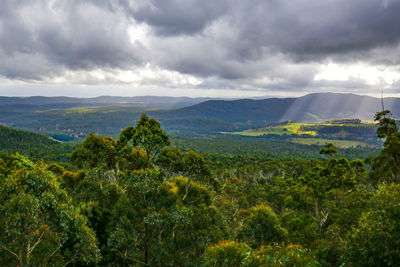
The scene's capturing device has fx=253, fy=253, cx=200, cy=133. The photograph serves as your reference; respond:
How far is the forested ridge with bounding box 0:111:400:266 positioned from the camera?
12117mm

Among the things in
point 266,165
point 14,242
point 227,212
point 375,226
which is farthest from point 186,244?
point 266,165

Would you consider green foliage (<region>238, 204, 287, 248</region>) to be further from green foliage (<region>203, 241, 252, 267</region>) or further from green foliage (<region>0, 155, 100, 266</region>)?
green foliage (<region>0, 155, 100, 266</region>)

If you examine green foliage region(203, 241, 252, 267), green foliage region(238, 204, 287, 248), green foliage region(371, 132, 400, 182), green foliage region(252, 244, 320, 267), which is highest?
green foliage region(371, 132, 400, 182)

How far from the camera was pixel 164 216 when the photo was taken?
60.7ft

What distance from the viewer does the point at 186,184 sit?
24.2 m

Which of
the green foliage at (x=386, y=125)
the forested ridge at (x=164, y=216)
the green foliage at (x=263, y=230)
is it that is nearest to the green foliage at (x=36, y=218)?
the forested ridge at (x=164, y=216)

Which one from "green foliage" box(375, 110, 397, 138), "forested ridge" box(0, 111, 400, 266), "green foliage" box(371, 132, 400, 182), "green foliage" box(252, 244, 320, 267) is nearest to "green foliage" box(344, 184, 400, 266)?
"forested ridge" box(0, 111, 400, 266)

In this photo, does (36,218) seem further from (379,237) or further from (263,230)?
(263,230)

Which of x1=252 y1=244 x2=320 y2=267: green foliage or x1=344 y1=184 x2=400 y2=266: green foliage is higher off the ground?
x1=344 y1=184 x2=400 y2=266: green foliage

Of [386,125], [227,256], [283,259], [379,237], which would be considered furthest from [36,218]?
[386,125]

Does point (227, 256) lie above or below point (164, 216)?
below

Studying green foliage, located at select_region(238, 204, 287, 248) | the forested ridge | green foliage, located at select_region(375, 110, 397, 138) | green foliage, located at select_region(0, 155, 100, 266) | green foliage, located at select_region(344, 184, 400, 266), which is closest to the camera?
green foliage, located at select_region(344, 184, 400, 266)

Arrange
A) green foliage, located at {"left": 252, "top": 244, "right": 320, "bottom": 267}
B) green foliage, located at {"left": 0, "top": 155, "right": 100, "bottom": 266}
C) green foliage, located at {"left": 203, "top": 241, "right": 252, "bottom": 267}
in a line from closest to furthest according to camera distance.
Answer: green foliage, located at {"left": 0, "top": 155, "right": 100, "bottom": 266}, green foliage, located at {"left": 252, "top": 244, "right": 320, "bottom": 267}, green foliage, located at {"left": 203, "top": 241, "right": 252, "bottom": 267}

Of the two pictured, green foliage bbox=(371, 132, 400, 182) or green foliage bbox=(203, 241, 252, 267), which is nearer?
green foliage bbox=(203, 241, 252, 267)
